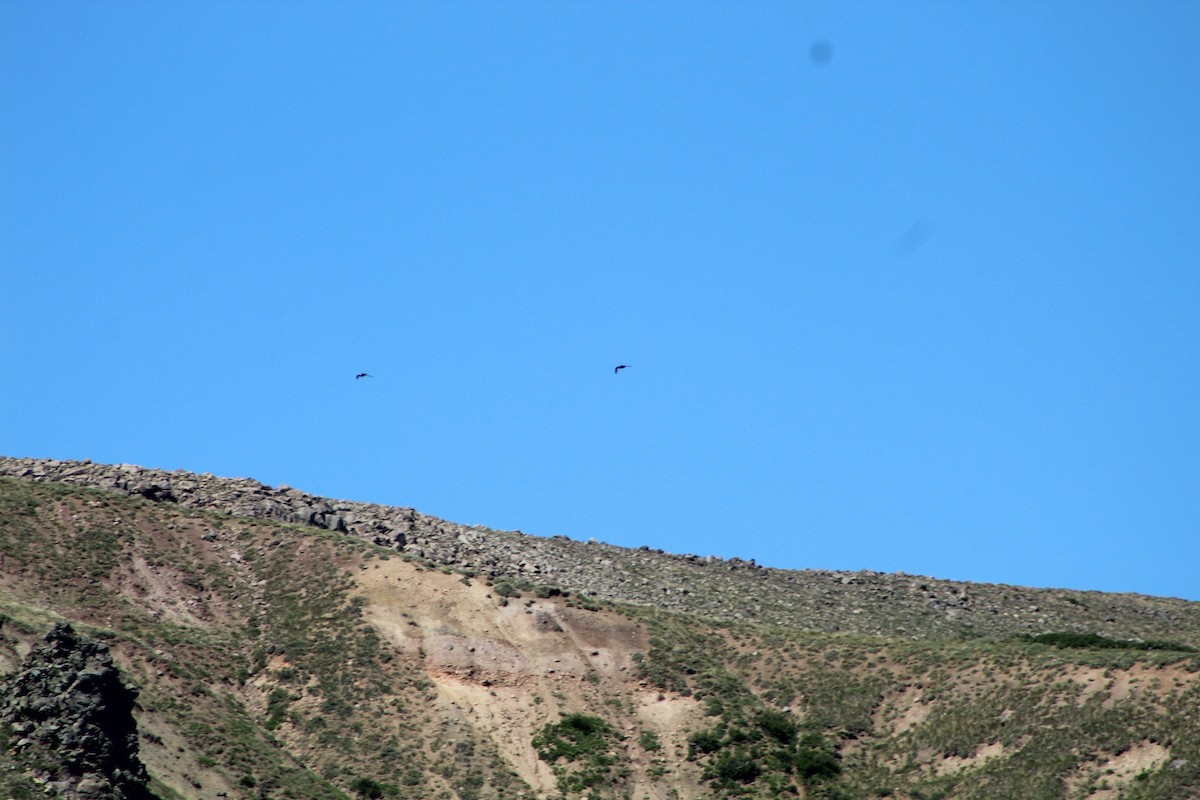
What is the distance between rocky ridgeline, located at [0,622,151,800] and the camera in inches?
2778

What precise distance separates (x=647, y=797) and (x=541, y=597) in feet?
54.8

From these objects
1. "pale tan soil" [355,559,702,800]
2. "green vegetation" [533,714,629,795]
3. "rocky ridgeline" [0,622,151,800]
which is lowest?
"rocky ridgeline" [0,622,151,800]

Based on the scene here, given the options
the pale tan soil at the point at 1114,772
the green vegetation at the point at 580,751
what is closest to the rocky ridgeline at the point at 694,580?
the green vegetation at the point at 580,751

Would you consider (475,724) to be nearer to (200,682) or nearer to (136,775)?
(200,682)

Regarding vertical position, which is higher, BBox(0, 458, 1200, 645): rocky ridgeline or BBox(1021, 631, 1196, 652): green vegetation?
BBox(0, 458, 1200, 645): rocky ridgeline

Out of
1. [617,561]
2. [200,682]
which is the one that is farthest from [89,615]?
[617,561]

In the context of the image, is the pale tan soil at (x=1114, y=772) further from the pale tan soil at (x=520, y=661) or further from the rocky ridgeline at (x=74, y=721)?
the rocky ridgeline at (x=74, y=721)

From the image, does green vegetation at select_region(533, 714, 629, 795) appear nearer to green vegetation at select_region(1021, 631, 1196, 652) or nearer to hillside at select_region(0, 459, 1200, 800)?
hillside at select_region(0, 459, 1200, 800)

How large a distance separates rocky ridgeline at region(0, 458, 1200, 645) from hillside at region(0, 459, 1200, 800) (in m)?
0.87

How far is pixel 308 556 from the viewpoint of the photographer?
100 meters

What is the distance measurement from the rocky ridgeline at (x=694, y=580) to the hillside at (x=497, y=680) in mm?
870

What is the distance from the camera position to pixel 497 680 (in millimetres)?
91812

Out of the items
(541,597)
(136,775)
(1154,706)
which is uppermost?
(541,597)

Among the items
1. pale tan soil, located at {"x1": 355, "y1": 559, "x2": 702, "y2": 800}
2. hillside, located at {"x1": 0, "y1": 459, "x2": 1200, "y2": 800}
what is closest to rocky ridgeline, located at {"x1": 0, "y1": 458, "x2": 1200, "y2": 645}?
hillside, located at {"x1": 0, "y1": 459, "x2": 1200, "y2": 800}
